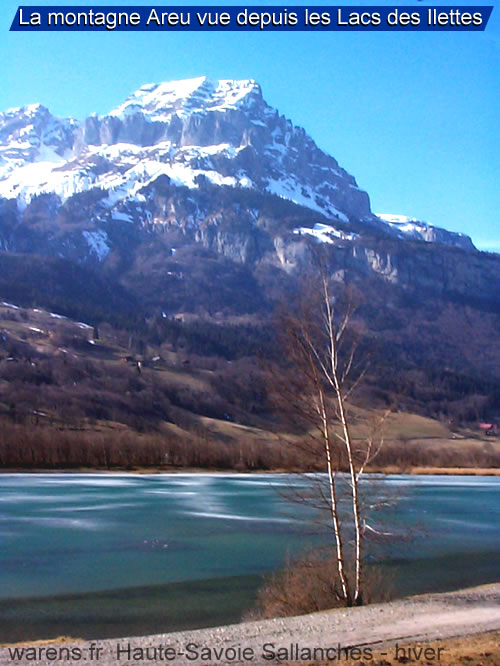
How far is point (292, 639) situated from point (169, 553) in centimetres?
2152

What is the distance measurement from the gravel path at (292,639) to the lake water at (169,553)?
112 inches

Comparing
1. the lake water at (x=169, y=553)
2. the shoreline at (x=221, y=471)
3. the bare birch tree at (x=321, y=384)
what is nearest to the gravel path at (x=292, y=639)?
the bare birch tree at (x=321, y=384)

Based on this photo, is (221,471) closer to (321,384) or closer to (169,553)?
(169,553)

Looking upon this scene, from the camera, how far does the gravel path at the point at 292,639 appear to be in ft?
41.6

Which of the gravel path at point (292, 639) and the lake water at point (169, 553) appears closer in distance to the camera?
the gravel path at point (292, 639)

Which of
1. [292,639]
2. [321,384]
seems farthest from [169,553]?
[292,639]

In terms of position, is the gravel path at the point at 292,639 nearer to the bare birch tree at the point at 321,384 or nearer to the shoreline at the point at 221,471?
the bare birch tree at the point at 321,384

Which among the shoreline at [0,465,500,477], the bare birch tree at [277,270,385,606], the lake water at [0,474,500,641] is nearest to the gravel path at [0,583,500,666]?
the bare birch tree at [277,270,385,606]

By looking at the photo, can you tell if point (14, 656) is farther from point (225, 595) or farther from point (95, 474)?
point (95, 474)

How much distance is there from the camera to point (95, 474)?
341ft

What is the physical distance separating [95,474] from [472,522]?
6440 cm

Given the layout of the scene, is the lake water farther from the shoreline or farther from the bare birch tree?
the shoreline

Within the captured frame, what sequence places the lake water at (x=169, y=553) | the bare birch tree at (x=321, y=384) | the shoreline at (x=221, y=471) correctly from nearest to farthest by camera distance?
the bare birch tree at (x=321, y=384)
the lake water at (x=169, y=553)
the shoreline at (x=221, y=471)

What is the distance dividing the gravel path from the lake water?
2.84m
